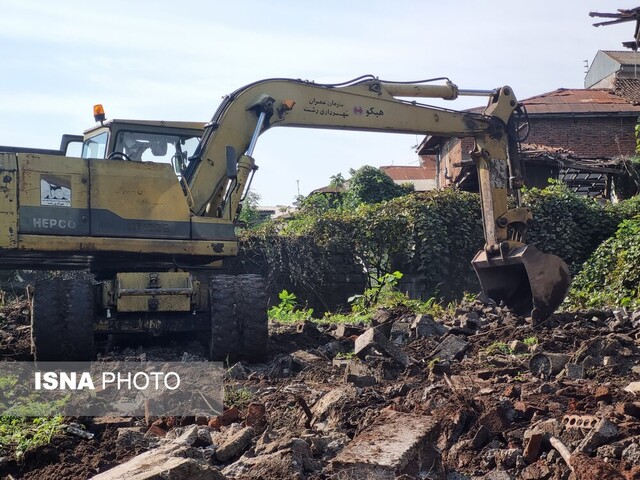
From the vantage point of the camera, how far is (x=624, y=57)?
34.2m

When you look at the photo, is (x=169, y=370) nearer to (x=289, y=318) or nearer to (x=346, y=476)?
(x=346, y=476)

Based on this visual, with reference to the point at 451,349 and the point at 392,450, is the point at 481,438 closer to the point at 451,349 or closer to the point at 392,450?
the point at 392,450

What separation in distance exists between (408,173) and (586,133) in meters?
16.8

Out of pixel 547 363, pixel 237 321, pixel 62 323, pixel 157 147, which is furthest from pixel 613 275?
pixel 62 323

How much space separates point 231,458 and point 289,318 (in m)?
9.48

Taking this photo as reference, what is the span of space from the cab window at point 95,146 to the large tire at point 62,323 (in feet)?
6.21

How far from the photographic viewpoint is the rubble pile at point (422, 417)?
5133 millimetres

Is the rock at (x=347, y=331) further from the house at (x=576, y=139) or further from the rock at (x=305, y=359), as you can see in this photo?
the house at (x=576, y=139)

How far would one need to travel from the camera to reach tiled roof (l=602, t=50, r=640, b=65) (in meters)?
33.2

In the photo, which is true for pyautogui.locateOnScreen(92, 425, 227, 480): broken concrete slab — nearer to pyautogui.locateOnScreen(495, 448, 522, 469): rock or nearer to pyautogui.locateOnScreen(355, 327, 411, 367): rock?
pyautogui.locateOnScreen(495, 448, 522, 469): rock

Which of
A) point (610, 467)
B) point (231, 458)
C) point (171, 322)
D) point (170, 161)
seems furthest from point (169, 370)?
point (610, 467)

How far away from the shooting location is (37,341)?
9539 mm

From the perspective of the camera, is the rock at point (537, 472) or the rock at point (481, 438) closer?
the rock at point (537, 472)

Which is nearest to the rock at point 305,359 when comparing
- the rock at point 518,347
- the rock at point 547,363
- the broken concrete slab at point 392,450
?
the rock at point 518,347
